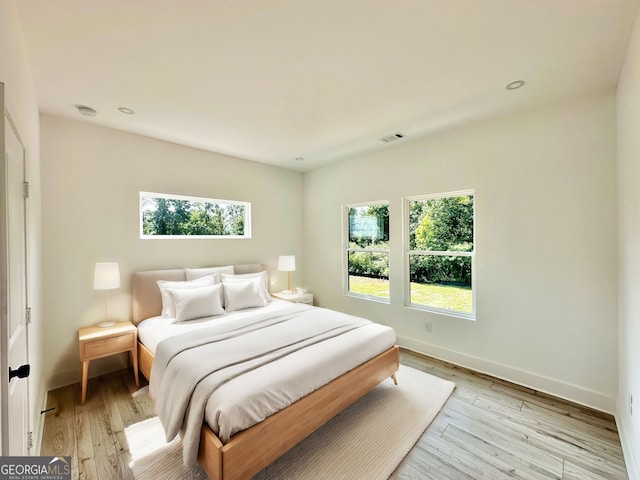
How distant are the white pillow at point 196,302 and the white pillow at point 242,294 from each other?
15 centimetres

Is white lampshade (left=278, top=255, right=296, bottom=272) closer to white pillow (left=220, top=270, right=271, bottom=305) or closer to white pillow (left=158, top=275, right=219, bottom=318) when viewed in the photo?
white pillow (left=220, top=270, right=271, bottom=305)

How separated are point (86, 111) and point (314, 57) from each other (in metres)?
2.31

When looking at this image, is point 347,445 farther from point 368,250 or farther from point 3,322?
point 368,250

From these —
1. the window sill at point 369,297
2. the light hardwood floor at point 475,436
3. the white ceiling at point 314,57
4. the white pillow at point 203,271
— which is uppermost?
the white ceiling at point 314,57

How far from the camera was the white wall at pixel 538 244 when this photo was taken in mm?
2373

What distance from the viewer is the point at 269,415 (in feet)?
5.56

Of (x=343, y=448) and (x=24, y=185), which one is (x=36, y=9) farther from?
(x=343, y=448)

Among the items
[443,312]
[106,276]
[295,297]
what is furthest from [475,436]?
[106,276]

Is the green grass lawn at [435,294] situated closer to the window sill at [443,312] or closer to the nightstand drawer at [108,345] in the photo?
the window sill at [443,312]

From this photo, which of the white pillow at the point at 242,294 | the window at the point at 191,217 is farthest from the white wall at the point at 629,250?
the window at the point at 191,217

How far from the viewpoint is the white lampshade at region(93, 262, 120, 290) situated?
109 inches

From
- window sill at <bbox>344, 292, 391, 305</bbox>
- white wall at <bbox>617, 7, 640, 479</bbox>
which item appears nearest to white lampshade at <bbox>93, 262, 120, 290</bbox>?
window sill at <bbox>344, 292, 391, 305</bbox>

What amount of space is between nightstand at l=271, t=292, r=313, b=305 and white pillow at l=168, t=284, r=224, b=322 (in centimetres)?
120

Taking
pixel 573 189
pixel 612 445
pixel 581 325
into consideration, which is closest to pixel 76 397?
pixel 612 445
